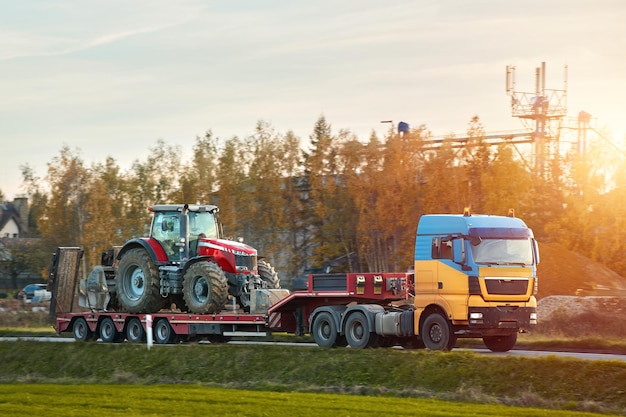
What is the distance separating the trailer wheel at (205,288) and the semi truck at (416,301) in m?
0.06

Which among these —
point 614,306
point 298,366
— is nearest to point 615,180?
point 614,306

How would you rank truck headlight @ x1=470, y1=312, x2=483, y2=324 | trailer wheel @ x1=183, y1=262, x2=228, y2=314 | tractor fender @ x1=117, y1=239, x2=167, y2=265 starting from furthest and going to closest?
1. tractor fender @ x1=117, y1=239, x2=167, y2=265
2. trailer wheel @ x1=183, y1=262, x2=228, y2=314
3. truck headlight @ x1=470, y1=312, x2=483, y2=324

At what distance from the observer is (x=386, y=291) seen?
26.5 m

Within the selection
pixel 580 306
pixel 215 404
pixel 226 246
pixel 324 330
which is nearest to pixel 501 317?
pixel 324 330

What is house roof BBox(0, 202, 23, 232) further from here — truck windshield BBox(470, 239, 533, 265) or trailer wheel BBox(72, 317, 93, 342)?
truck windshield BBox(470, 239, 533, 265)

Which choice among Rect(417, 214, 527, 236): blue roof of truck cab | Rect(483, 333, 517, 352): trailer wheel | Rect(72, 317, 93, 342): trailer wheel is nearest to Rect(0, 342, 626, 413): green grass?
Rect(72, 317, 93, 342): trailer wheel

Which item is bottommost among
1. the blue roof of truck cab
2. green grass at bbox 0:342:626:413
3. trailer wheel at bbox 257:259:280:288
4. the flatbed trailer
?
green grass at bbox 0:342:626:413

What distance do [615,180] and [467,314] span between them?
44136 mm

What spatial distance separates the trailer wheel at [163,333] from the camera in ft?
98.6

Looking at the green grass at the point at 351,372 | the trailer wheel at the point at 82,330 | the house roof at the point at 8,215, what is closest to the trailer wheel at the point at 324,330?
the green grass at the point at 351,372

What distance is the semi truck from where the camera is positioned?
80.4 ft

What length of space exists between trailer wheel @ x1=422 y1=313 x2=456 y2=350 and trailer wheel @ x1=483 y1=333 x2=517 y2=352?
2.33m

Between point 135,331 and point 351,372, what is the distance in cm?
995

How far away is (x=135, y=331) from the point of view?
1234 inches
